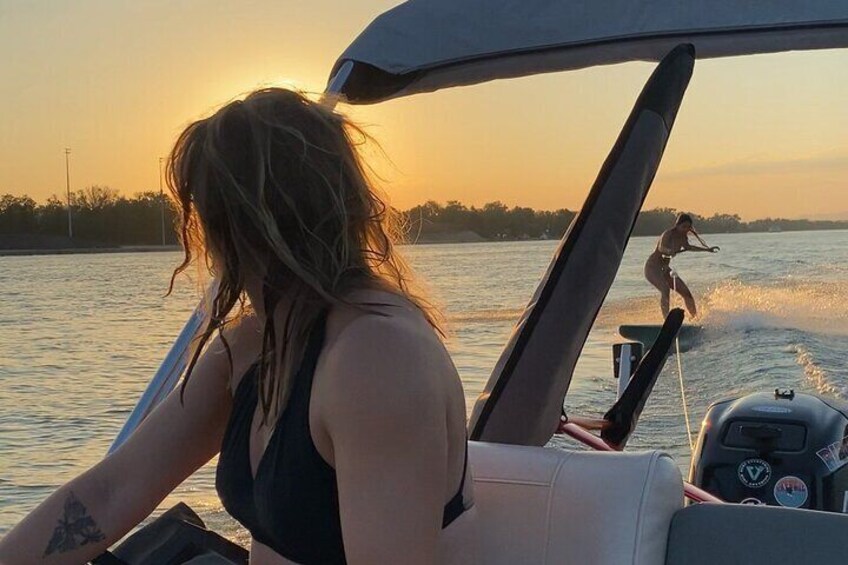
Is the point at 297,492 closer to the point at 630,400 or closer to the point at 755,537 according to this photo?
the point at 755,537

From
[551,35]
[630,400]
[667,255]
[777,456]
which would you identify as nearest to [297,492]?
[551,35]

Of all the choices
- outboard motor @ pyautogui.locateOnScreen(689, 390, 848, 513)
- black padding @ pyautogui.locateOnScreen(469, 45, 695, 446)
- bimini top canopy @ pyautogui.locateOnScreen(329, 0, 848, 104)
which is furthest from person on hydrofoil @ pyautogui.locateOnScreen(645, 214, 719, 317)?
black padding @ pyautogui.locateOnScreen(469, 45, 695, 446)

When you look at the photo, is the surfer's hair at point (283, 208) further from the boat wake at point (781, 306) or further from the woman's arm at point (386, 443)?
the boat wake at point (781, 306)

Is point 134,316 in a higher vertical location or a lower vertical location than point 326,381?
lower

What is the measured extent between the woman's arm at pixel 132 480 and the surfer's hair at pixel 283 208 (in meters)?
0.23

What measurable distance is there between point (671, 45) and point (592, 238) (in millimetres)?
440

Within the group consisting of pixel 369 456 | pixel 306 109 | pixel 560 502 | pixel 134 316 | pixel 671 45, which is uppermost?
pixel 671 45

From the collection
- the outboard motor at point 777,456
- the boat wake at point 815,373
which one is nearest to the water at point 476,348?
the boat wake at point 815,373

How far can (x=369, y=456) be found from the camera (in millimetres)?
1050

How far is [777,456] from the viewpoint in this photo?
2717mm

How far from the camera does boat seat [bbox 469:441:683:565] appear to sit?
4.04 feet

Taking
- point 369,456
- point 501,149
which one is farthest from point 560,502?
point 501,149

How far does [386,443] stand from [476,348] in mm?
10614

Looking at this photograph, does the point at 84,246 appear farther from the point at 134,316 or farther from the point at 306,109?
the point at 306,109
